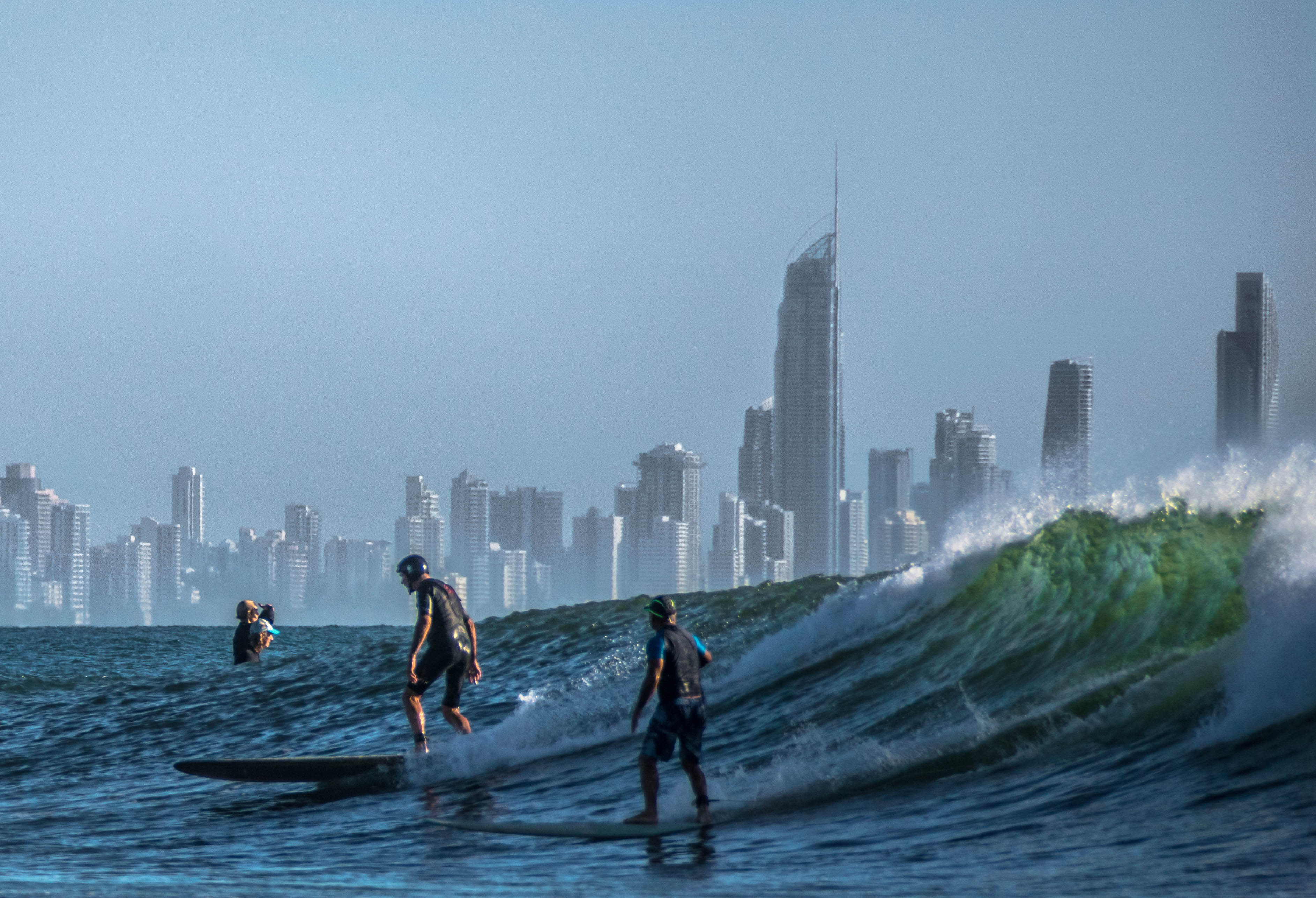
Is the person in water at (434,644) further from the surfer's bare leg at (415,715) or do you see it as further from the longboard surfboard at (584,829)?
the longboard surfboard at (584,829)

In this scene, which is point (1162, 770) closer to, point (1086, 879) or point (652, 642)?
point (1086, 879)

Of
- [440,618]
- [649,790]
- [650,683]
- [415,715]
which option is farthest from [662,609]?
[415,715]

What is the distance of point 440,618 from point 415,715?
901 mm

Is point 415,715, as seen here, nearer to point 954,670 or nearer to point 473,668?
point 473,668

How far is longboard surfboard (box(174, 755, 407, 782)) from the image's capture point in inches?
465

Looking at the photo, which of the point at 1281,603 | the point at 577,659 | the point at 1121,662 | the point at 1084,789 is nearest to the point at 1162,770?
the point at 1084,789

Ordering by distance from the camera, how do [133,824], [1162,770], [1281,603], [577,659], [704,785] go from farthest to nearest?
[577,659] → [133,824] → [1281,603] → [704,785] → [1162,770]

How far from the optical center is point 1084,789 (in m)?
8.48

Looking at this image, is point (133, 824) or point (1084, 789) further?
point (133, 824)

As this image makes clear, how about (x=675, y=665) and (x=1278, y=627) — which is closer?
(x=675, y=665)

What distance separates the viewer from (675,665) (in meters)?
8.99

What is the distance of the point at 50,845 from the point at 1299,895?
8269 mm

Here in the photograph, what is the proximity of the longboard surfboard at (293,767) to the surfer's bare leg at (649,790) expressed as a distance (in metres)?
3.60

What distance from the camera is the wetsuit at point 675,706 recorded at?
8.97m
